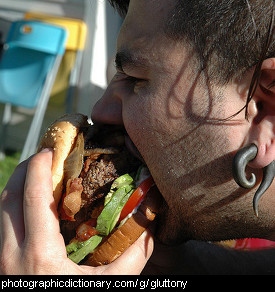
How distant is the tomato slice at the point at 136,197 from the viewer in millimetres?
1926

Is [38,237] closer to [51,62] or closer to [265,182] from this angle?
[265,182]

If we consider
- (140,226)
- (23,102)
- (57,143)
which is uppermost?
(57,143)

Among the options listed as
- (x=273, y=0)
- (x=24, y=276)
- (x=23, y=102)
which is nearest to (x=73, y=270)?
(x=24, y=276)

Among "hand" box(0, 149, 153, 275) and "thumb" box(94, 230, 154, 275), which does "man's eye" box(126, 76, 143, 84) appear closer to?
"hand" box(0, 149, 153, 275)

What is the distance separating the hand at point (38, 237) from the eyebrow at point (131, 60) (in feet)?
1.86

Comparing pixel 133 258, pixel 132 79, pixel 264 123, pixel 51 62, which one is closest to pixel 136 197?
pixel 133 258

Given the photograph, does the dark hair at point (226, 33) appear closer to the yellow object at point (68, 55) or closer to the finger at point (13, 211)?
the finger at point (13, 211)

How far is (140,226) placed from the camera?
1954 millimetres

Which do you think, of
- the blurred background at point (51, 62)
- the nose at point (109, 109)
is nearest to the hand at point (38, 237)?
the nose at point (109, 109)

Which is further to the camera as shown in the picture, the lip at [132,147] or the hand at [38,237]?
the lip at [132,147]

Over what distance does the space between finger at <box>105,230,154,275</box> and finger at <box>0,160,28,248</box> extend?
45 centimetres

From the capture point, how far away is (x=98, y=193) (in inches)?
77.8

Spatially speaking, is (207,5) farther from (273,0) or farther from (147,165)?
(147,165)

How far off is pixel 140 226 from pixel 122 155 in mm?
355
